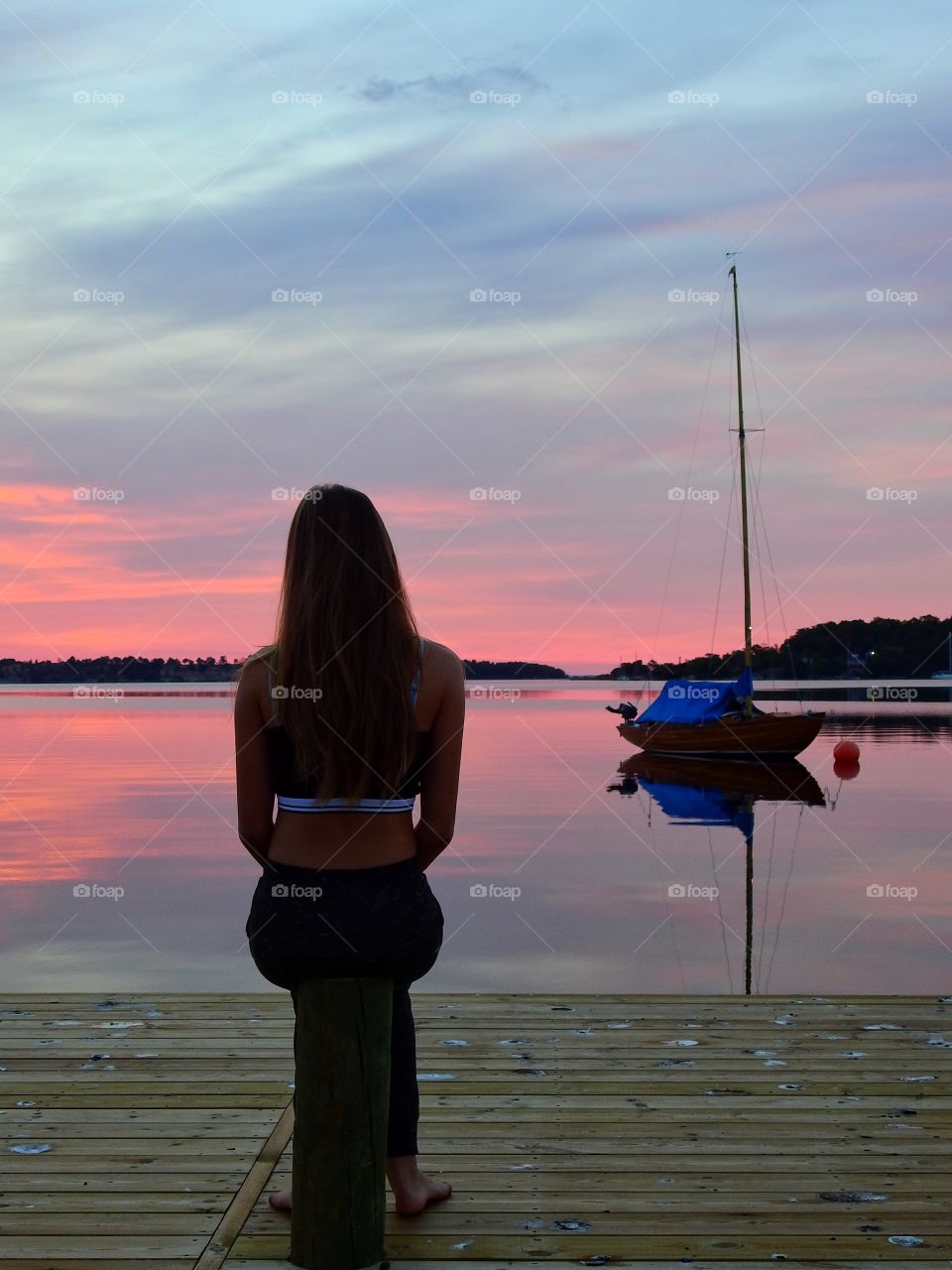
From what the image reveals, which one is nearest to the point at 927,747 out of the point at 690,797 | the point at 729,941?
the point at 690,797

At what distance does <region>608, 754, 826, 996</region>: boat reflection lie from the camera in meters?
28.9

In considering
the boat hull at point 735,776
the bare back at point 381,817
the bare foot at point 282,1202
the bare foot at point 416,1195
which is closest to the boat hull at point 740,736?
the boat hull at point 735,776

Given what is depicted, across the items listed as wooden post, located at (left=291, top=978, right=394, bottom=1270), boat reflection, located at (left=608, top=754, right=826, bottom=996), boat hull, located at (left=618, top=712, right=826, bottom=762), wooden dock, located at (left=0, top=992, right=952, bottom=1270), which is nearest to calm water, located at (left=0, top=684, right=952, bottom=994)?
boat reflection, located at (left=608, top=754, right=826, bottom=996)

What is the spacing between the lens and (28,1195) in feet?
13.1

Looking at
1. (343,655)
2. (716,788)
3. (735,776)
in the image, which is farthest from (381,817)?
(735,776)

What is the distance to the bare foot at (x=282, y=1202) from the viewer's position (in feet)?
12.8

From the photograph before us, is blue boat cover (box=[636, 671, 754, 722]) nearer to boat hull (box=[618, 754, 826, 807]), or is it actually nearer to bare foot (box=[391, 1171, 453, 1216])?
boat hull (box=[618, 754, 826, 807])

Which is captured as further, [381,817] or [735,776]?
[735,776]

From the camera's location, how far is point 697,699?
43594 millimetres

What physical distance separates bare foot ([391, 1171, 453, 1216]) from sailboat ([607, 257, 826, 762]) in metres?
36.7

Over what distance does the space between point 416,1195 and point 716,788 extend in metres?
34.0

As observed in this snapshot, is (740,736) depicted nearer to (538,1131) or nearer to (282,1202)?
(538,1131)

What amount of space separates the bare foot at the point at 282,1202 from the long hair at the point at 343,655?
141cm

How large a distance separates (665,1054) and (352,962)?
256 cm
